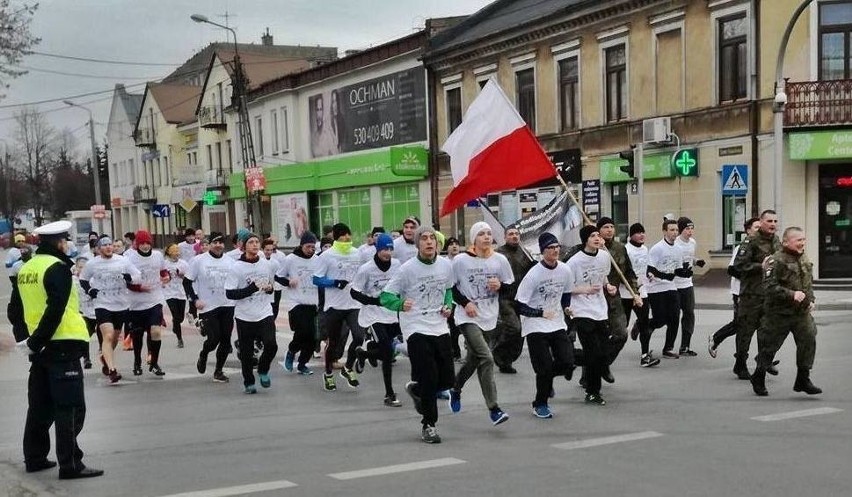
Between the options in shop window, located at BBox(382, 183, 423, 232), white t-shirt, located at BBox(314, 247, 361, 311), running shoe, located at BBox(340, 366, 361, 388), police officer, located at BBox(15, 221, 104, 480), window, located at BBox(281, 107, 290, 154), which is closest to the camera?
police officer, located at BBox(15, 221, 104, 480)

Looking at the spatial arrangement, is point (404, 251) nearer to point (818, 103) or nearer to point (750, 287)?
point (750, 287)

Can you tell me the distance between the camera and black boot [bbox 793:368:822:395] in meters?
8.73

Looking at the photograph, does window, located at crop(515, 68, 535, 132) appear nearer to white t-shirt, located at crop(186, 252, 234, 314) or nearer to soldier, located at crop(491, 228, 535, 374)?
soldier, located at crop(491, 228, 535, 374)

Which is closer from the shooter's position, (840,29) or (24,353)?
(24,353)

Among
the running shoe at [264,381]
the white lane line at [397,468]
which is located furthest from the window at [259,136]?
the white lane line at [397,468]

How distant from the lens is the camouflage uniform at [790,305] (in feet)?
28.3

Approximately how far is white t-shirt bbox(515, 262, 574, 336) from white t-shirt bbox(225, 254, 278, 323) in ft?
10.6

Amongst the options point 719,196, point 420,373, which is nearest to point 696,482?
point 420,373

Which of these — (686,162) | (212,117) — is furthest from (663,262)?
(212,117)

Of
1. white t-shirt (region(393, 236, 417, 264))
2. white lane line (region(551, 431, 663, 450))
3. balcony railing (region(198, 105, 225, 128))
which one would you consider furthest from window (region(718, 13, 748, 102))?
balcony railing (region(198, 105, 225, 128))

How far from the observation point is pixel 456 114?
3281 centimetres

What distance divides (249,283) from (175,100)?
5516cm

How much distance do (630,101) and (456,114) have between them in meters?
8.88

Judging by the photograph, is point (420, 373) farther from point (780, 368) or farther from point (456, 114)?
point (456, 114)
